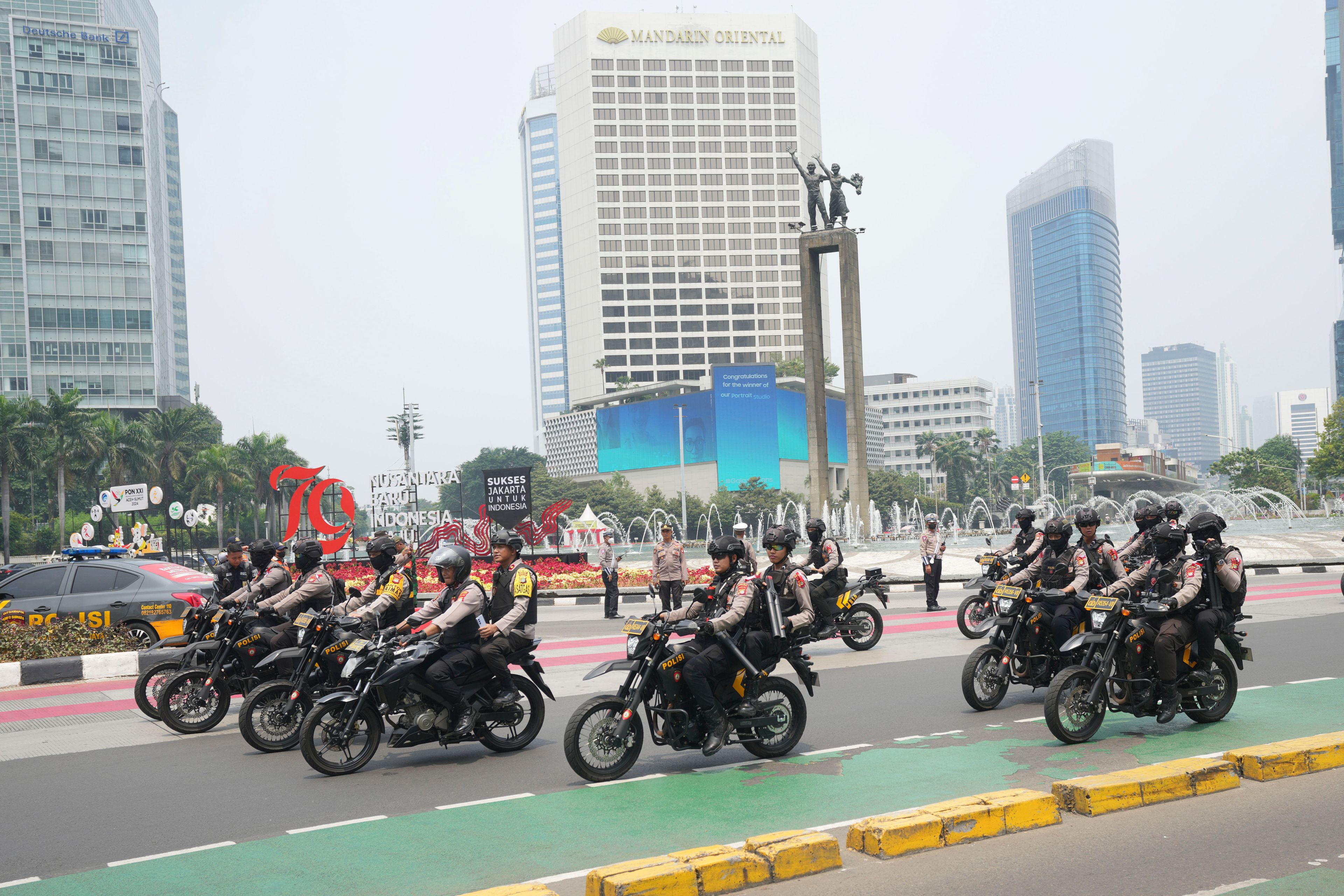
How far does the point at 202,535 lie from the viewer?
93.2 meters

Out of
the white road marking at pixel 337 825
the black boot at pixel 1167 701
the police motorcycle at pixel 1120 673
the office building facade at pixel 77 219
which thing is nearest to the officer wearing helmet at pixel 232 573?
the white road marking at pixel 337 825

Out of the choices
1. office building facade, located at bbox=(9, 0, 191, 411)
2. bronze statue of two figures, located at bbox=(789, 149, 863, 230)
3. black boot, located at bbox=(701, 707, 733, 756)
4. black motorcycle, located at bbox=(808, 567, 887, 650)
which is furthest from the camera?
office building facade, located at bbox=(9, 0, 191, 411)

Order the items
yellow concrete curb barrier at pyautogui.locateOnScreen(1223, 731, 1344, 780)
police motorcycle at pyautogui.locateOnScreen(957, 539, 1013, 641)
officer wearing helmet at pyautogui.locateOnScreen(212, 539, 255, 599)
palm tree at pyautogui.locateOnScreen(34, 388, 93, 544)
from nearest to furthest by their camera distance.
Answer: yellow concrete curb barrier at pyautogui.locateOnScreen(1223, 731, 1344, 780) → officer wearing helmet at pyautogui.locateOnScreen(212, 539, 255, 599) → police motorcycle at pyautogui.locateOnScreen(957, 539, 1013, 641) → palm tree at pyautogui.locateOnScreen(34, 388, 93, 544)

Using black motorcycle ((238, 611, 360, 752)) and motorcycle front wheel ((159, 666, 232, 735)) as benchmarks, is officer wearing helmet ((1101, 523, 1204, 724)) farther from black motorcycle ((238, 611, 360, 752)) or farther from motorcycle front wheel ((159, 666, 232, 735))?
motorcycle front wheel ((159, 666, 232, 735))

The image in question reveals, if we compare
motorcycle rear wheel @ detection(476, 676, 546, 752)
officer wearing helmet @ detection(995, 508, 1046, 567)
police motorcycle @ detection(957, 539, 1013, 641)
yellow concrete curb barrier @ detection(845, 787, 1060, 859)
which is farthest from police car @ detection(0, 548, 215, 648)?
yellow concrete curb barrier @ detection(845, 787, 1060, 859)

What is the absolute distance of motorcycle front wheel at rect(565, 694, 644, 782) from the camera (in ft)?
22.0

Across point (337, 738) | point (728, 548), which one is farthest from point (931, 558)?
point (337, 738)

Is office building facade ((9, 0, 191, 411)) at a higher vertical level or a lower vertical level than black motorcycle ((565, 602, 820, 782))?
Result: higher

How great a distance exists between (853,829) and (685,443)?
115084 millimetres

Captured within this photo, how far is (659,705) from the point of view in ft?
23.5

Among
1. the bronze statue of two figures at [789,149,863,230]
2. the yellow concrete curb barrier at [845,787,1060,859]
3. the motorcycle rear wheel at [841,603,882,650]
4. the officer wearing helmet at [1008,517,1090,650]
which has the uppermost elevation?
the bronze statue of two figures at [789,149,863,230]

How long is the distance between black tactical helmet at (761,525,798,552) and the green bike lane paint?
157 cm

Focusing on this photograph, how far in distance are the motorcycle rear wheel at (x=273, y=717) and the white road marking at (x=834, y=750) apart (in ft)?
13.0

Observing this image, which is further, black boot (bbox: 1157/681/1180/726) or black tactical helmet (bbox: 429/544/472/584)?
black boot (bbox: 1157/681/1180/726)
